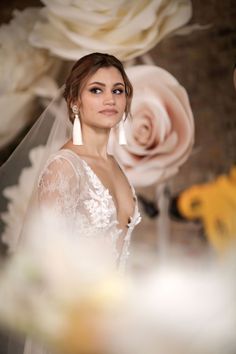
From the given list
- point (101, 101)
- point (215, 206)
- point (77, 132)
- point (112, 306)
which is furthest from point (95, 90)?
point (112, 306)

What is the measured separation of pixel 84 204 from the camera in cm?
168

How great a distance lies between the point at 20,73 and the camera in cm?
187

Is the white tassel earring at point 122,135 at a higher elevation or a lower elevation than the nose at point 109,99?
lower

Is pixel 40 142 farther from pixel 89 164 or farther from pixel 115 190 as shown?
pixel 115 190

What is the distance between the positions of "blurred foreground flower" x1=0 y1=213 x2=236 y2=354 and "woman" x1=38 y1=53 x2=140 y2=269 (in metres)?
0.07

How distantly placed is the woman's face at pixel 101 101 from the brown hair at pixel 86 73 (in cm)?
2

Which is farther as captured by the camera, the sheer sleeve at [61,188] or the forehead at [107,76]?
the forehead at [107,76]

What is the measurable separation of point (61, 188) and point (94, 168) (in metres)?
→ 0.15

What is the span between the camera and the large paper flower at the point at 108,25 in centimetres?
185

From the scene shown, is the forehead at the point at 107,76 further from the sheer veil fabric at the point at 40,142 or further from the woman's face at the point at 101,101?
the sheer veil fabric at the point at 40,142

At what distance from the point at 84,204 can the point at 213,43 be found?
71 centimetres

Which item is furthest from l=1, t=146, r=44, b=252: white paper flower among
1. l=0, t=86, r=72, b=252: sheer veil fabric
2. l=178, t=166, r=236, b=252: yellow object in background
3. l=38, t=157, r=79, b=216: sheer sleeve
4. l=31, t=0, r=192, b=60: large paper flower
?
l=178, t=166, r=236, b=252: yellow object in background

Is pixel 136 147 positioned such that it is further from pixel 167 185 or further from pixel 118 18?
pixel 118 18

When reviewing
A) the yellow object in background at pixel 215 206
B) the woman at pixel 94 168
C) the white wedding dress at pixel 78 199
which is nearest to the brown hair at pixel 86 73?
the woman at pixel 94 168
